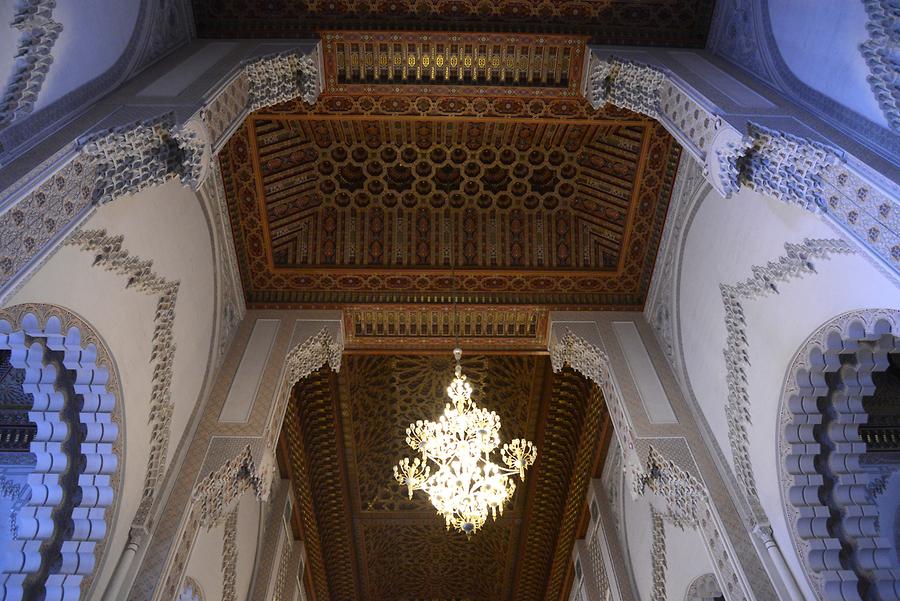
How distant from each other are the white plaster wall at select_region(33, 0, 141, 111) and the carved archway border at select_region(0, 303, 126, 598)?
0.94 metres

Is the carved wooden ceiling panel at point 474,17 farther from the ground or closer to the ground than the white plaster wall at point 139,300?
farther from the ground

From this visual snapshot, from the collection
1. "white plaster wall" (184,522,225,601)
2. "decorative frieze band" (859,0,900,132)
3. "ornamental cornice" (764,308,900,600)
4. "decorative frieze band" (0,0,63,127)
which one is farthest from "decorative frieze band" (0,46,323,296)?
"ornamental cornice" (764,308,900,600)

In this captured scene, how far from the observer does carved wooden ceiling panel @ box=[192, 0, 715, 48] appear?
4.56 metres

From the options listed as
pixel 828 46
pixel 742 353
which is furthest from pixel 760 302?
pixel 828 46

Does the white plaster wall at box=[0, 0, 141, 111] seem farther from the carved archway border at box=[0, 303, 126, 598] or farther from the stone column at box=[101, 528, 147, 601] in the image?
the stone column at box=[101, 528, 147, 601]

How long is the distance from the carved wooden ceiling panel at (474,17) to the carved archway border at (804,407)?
2.35 m

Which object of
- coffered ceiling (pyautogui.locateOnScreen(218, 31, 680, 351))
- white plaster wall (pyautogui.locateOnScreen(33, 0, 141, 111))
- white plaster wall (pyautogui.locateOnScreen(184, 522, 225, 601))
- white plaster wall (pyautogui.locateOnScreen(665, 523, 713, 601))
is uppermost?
→ coffered ceiling (pyautogui.locateOnScreen(218, 31, 680, 351))

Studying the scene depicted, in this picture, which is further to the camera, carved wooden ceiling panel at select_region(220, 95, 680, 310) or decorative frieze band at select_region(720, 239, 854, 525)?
carved wooden ceiling panel at select_region(220, 95, 680, 310)

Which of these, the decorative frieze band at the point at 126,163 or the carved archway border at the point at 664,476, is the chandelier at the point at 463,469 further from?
the decorative frieze band at the point at 126,163

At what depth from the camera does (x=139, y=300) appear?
3941mm

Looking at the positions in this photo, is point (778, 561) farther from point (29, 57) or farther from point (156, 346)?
point (29, 57)

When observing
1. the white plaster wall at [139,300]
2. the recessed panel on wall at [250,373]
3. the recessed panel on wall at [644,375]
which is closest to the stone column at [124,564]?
the white plaster wall at [139,300]

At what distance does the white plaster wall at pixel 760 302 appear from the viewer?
3350 mm

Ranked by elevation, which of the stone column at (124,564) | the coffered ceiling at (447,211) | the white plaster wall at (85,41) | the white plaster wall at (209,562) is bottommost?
the stone column at (124,564)
